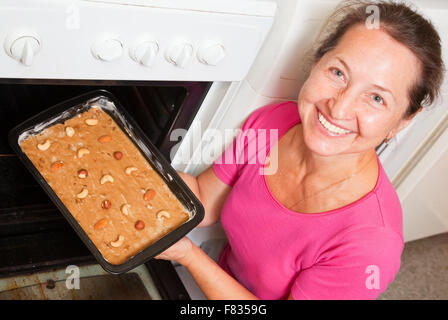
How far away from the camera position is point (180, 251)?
3.35 feet

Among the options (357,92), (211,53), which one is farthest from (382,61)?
(211,53)

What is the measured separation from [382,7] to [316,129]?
27cm

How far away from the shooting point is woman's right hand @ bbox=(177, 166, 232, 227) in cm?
124

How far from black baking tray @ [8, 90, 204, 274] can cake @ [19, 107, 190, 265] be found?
0.01 meters

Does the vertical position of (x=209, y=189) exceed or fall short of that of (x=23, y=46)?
it falls short

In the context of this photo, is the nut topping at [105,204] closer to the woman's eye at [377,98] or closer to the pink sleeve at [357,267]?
the pink sleeve at [357,267]

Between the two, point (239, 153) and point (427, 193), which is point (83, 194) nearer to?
point (239, 153)

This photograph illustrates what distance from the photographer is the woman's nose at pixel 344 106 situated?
2.85 ft

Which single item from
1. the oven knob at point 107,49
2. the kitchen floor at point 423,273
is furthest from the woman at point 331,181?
the kitchen floor at point 423,273

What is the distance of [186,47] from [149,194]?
0.33 metres

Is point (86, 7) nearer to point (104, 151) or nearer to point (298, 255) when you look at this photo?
point (104, 151)

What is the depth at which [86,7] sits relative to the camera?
738 millimetres

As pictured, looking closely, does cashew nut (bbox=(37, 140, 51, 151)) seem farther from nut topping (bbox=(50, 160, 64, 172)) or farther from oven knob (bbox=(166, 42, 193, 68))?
oven knob (bbox=(166, 42, 193, 68))

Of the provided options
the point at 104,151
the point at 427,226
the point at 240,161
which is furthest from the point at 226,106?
the point at 427,226
